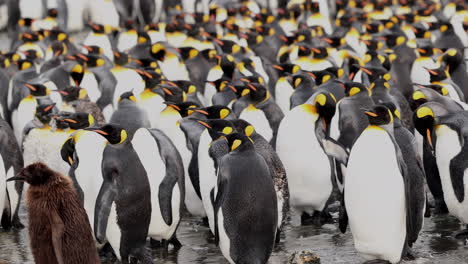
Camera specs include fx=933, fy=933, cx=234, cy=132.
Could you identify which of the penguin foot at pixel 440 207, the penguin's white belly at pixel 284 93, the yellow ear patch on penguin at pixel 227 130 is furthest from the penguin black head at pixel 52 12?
the yellow ear patch on penguin at pixel 227 130

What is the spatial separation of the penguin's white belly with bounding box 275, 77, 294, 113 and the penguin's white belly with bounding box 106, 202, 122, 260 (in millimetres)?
4614

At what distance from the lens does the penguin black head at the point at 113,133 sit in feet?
21.0

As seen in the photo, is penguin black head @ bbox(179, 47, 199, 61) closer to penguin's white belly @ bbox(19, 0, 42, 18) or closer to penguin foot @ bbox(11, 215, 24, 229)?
penguin foot @ bbox(11, 215, 24, 229)

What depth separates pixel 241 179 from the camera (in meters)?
6.01

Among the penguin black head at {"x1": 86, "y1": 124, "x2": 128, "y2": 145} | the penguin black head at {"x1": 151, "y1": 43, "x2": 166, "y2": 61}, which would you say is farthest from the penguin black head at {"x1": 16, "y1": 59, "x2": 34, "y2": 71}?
the penguin black head at {"x1": 86, "y1": 124, "x2": 128, "y2": 145}

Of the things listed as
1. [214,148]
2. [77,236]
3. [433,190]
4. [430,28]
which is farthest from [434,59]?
[77,236]

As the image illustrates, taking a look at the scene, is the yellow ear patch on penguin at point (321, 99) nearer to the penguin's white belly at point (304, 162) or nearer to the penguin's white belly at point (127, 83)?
the penguin's white belly at point (304, 162)

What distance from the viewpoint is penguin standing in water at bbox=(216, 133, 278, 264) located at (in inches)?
237

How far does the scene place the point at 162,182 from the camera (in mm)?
6969

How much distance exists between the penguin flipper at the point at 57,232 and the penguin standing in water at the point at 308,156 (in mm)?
3026

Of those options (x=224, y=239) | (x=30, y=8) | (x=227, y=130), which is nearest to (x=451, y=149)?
(x=227, y=130)

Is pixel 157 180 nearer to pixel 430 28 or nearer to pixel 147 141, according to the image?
pixel 147 141

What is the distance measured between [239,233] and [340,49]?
7992 millimetres

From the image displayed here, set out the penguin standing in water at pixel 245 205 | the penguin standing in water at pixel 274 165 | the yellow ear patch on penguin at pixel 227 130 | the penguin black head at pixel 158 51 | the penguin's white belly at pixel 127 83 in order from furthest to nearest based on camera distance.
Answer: the penguin black head at pixel 158 51 < the penguin's white belly at pixel 127 83 < the penguin standing in water at pixel 274 165 < the yellow ear patch on penguin at pixel 227 130 < the penguin standing in water at pixel 245 205
